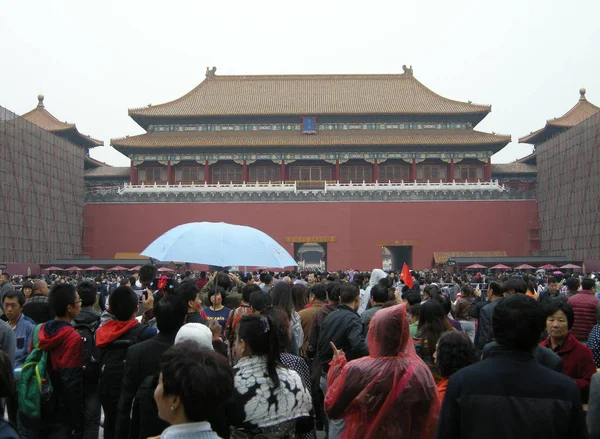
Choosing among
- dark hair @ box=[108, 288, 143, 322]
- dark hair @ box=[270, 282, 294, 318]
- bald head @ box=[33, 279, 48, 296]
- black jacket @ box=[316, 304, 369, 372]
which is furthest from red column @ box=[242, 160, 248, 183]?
dark hair @ box=[108, 288, 143, 322]

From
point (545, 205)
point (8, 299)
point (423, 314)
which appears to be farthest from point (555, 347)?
point (545, 205)

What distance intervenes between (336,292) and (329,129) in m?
25.7

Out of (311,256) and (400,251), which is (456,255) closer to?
(400,251)

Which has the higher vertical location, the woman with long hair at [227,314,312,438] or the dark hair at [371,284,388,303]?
the dark hair at [371,284,388,303]

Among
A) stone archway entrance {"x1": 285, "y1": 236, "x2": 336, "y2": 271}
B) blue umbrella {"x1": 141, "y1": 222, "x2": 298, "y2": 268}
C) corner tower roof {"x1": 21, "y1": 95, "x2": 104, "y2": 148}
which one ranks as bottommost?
stone archway entrance {"x1": 285, "y1": 236, "x2": 336, "y2": 271}

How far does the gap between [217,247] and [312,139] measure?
23.7 metres

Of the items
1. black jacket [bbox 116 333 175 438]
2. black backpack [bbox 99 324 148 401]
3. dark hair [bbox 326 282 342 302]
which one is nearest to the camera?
black jacket [bbox 116 333 175 438]

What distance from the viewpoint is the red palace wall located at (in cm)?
2773

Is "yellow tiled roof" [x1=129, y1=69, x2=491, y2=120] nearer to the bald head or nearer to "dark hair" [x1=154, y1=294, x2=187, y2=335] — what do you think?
the bald head

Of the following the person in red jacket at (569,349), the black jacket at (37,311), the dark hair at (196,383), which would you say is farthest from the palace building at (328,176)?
the dark hair at (196,383)

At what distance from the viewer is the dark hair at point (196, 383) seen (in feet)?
7.30

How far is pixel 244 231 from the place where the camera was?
6590mm

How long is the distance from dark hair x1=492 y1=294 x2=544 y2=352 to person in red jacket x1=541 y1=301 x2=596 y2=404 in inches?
53.6

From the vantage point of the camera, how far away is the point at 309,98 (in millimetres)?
31781
